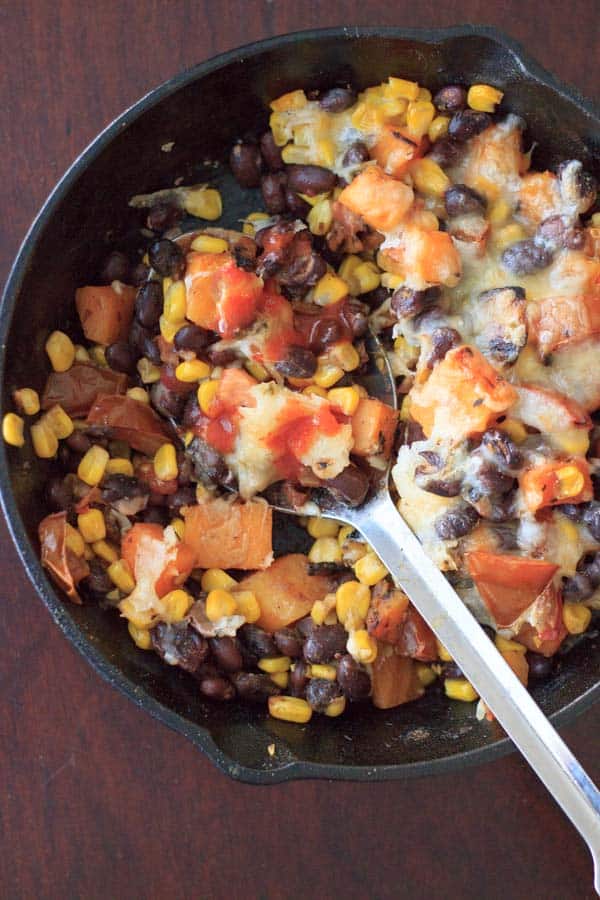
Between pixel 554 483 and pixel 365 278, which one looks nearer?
pixel 554 483

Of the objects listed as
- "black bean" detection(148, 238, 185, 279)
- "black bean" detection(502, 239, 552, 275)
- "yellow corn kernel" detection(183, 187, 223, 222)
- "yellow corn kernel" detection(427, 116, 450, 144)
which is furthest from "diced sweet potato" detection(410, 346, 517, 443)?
"yellow corn kernel" detection(183, 187, 223, 222)

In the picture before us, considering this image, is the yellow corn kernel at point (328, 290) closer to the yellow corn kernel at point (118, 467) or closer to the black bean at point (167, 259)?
the black bean at point (167, 259)

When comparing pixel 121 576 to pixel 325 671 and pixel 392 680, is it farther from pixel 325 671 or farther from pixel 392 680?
pixel 392 680

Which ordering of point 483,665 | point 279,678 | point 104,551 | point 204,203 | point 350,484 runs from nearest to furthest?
point 483,665
point 350,484
point 104,551
point 279,678
point 204,203

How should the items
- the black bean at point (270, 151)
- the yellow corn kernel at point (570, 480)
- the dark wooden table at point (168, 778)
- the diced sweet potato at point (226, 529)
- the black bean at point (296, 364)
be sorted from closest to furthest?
the yellow corn kernel at point (570, 480), the black bean at point (296, 364), the diced sweet potato at point (226, 529), the black bean at point (270, 151), the dark wooden table at point (168, 778)

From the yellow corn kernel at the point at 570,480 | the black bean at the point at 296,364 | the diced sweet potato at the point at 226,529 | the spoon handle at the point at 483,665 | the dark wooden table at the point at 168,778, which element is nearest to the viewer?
the spoon handle at the point at 483,665

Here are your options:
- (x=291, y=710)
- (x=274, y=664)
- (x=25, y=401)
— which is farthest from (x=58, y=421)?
(x=291, y=710)

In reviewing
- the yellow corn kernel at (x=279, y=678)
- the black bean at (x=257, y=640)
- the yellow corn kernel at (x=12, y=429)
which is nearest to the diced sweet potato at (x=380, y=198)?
the yellow corn kernel at (x=12, y=429)
